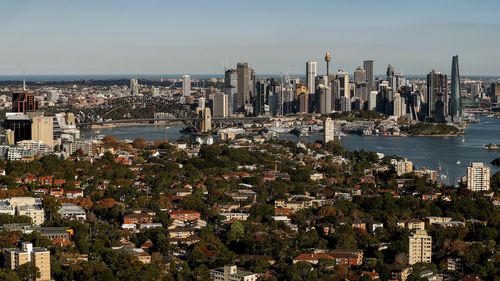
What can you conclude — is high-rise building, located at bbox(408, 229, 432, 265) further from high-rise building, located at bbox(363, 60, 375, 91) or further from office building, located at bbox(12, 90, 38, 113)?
high-rise building, located at bbox(363, 60, 375, 91)

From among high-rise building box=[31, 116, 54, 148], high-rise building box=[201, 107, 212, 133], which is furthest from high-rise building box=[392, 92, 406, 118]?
high-rise building box=[31, 116, 54, 148]

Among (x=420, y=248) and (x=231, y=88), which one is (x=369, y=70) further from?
(x=420, y=248)

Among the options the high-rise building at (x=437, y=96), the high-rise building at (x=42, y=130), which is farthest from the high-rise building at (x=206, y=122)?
the high-rise building at (x=42, y=130)

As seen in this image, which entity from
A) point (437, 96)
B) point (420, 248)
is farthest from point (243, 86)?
point (420, 248)

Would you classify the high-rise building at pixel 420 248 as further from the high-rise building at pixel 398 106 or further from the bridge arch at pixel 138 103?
the high-rise building at pixel 398 106

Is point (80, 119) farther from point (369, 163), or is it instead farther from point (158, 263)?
point (158, 263)

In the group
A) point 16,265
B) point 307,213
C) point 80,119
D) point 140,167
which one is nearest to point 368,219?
point 307,213
